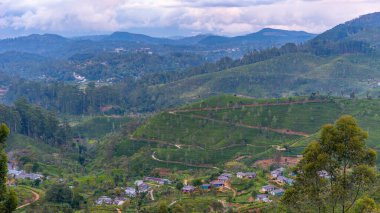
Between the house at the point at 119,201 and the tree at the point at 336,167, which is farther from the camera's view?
the house at the point at 119,201

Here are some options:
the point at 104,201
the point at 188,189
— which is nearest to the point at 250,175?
the point at 188,189

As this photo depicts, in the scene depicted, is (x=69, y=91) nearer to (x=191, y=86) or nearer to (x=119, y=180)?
(x=191, y=86)

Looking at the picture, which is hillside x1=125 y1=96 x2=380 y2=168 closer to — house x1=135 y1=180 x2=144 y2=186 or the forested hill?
house x1=135 y1=180 x2=144 y2=186

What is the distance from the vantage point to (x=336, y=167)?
1205cm

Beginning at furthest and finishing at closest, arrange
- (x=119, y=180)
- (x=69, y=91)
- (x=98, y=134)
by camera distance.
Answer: (x=69, y=91), (x=98, y=134), (x=119, y=180)

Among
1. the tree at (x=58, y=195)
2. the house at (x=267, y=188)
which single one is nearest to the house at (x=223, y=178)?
the house at (x=267, y=188)

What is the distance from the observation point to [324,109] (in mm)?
81062

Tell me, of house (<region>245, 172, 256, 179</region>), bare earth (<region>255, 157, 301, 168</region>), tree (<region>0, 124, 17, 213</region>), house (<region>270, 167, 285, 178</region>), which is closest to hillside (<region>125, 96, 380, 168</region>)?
bare earth (<region>255, 157, 301, 168</region>)

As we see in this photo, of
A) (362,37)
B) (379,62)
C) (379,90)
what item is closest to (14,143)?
(379,90)

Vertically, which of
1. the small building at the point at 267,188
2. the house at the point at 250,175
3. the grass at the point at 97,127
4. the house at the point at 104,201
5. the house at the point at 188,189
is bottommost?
the grass at the point at 97,127

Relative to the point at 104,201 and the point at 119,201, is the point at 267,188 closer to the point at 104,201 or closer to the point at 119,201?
the point at 119,201

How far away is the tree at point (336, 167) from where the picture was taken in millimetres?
11703

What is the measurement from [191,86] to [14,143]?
245 ft

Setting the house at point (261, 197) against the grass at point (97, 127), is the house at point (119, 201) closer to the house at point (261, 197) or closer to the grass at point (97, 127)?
the house at point (261, 197)
